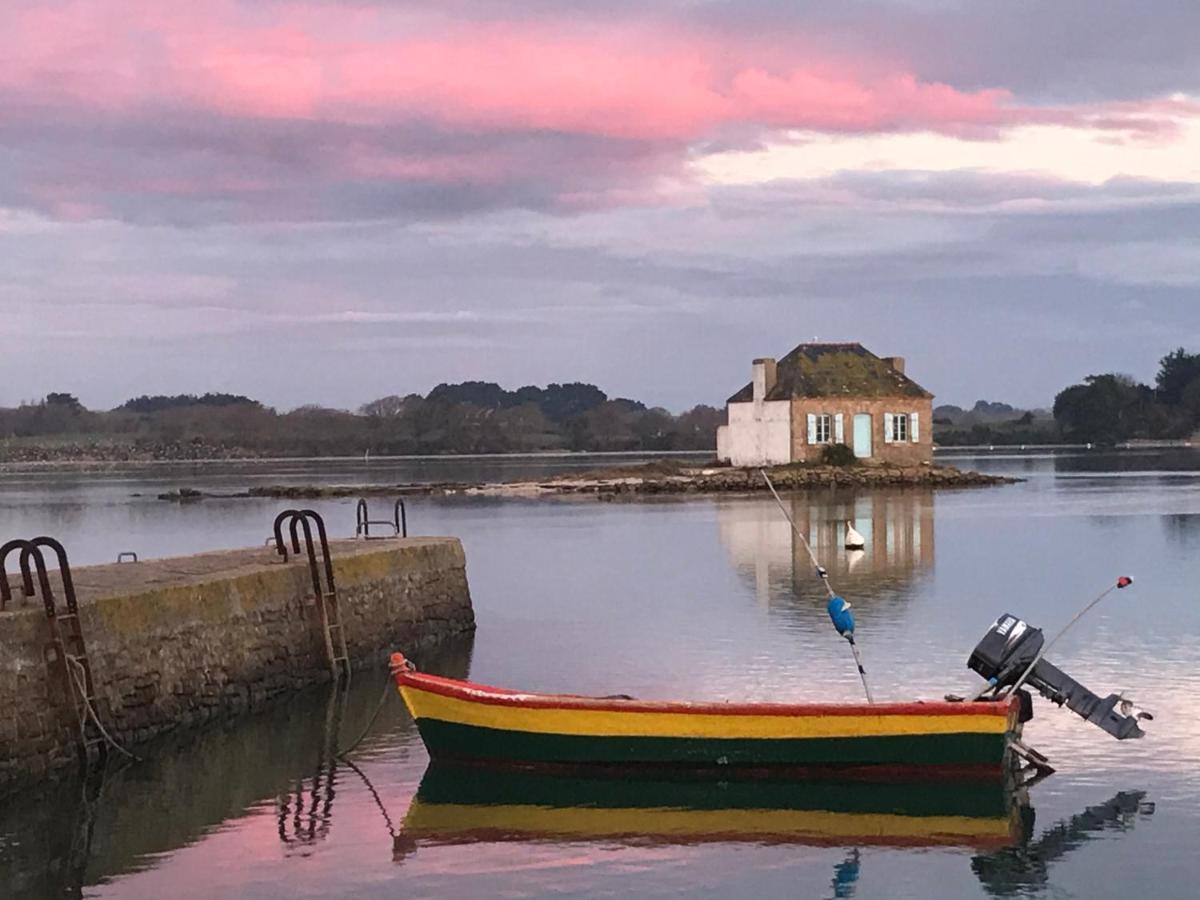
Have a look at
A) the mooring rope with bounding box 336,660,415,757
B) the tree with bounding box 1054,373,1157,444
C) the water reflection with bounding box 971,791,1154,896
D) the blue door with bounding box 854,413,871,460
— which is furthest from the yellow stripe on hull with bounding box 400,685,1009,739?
the tree with bounding box 1054,373,1157,444

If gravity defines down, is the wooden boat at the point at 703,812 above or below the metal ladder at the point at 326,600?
below

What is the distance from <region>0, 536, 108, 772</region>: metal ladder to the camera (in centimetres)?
1461

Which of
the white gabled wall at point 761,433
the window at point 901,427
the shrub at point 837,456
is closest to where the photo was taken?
the shrub at point 837,456

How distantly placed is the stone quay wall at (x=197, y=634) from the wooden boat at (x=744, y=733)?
317 cm

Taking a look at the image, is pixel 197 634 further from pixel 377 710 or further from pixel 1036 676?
pixel 1036 676

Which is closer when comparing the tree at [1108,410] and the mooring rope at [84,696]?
the mooring rope at [84,696]

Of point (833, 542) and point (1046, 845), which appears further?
point (833, 542)

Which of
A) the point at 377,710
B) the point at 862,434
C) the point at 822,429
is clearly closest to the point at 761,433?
the point at 822,429

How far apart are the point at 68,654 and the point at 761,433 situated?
57.4m

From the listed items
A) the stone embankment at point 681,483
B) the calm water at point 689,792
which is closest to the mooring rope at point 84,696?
the calm water at point 689,792

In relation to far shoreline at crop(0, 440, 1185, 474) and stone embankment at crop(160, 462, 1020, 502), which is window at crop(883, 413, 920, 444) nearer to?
stone embankment at crop(160, 462, 1020, 502)

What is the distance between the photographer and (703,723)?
46.8ft

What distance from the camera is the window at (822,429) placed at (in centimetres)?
6894

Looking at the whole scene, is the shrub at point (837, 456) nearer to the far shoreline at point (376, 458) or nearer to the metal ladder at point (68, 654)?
the metal ladder at point (68, 654)
